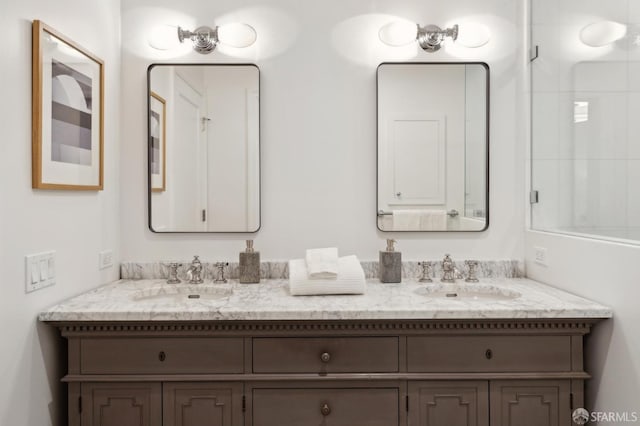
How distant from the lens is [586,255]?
1786 millimetres

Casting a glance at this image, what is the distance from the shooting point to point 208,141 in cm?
224

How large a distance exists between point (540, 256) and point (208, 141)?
160cm

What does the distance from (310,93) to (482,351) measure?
1.35m

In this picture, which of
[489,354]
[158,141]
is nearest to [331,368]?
[489,354]

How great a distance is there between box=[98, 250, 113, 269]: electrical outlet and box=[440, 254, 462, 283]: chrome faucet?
1504 millimetres

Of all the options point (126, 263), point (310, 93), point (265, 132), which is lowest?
point (126, 263)

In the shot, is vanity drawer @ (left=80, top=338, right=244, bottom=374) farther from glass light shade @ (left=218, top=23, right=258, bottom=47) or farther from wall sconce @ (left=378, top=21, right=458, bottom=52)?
wall sconce @ (left=378, top=21, right=458, bottom=52)

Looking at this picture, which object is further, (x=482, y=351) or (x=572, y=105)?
(x=572, y=105)

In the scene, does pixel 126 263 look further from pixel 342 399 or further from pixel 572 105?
pixel 572 105

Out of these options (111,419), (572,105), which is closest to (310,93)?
(572,105)

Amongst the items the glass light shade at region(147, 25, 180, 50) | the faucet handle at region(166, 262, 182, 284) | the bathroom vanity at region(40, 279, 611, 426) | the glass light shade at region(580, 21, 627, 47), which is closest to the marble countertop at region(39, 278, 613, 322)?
the bathroom vanity at region(40, 279, 611, 426)

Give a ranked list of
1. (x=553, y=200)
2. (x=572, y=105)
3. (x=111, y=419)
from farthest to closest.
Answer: (x=553, y=200) < (x=572, y=105) < (x=111, y=419)

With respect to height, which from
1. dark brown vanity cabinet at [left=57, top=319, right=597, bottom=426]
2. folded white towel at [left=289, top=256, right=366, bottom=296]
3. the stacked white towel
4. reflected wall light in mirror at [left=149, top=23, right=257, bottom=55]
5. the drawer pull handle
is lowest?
the drawer pull handle

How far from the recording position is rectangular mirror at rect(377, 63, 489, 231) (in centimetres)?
224
